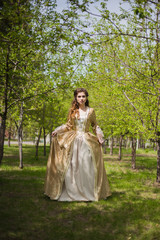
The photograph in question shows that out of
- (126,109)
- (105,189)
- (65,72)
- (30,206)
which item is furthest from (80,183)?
(126,109)

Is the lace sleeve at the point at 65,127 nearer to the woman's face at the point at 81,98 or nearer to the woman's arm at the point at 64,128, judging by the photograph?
the woman's arm at the point at 64,128

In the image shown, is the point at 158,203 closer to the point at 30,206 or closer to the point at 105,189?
the point at 105,189

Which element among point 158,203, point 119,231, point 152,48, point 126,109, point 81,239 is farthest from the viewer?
point 126,109

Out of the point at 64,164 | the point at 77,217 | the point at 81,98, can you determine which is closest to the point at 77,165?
the point at 64,164

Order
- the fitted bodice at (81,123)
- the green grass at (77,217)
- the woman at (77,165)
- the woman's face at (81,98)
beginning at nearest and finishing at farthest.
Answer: the green grass at (77,217) → the woman at (77,165) → the fitted bodice at (81,123) → the woman's face at (81,98)

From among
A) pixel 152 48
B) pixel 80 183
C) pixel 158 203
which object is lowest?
pixel 158 203

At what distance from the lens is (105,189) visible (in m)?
6.15

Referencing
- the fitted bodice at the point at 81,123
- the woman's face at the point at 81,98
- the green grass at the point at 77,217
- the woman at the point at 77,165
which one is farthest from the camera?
the woman's face at the point at 81,98

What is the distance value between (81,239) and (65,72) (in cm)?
638

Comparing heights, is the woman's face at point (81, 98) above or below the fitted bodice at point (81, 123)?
above

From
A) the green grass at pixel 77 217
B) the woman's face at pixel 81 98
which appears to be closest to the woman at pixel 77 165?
the woman's face at pixel 81 98

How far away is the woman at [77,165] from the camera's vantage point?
5934mm

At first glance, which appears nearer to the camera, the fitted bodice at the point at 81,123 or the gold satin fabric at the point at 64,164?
the gold satin fabric at the point at 64,164

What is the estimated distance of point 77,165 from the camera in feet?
20.0
